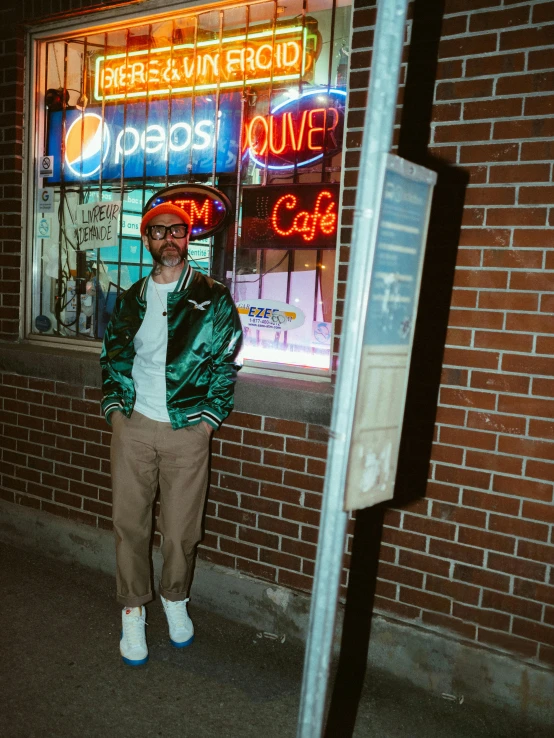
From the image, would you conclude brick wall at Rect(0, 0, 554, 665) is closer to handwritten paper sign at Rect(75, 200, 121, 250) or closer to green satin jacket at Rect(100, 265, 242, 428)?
green satin jacket at Rect(100, 265, 242, 428)

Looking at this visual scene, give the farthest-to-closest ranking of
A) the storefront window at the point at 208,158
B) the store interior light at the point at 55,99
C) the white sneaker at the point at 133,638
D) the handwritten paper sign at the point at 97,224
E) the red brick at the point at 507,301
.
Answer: the store interior light at the point at 55,99, the handwritten paper sign at the point at 97,224, the storefront window at the point at 208,158, the white sneaker at the point at 133,638, the red brick at the point at 507,301

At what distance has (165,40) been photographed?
15.8 feet

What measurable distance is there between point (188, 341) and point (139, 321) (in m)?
0.33

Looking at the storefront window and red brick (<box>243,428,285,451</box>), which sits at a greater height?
the storefront window

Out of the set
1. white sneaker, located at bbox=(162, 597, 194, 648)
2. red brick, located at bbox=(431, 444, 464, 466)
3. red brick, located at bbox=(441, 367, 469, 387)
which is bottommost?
white sneaker, located at bbox=(162, 597, 194, 648)

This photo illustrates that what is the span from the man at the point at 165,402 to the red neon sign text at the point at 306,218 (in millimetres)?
642

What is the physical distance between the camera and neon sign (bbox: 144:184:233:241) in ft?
15.0

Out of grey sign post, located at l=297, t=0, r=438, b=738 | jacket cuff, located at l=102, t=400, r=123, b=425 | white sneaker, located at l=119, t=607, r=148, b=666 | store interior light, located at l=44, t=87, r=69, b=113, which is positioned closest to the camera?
grey sign post, located at l=297, t=0, r=438, b=738

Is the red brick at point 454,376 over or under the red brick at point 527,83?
under

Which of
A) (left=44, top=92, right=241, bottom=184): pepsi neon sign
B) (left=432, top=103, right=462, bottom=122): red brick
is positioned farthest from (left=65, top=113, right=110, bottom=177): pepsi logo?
(left=432, top=103, right=462, bottom=122): red brick

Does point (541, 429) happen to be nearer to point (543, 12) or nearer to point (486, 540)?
point (486, 540)

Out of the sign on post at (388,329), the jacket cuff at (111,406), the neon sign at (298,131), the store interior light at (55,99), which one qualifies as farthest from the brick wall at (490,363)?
the store interior light at (55,99)

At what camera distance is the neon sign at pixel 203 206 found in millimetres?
4562

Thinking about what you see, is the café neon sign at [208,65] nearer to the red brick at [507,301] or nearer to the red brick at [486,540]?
the red brick at [507,301]
